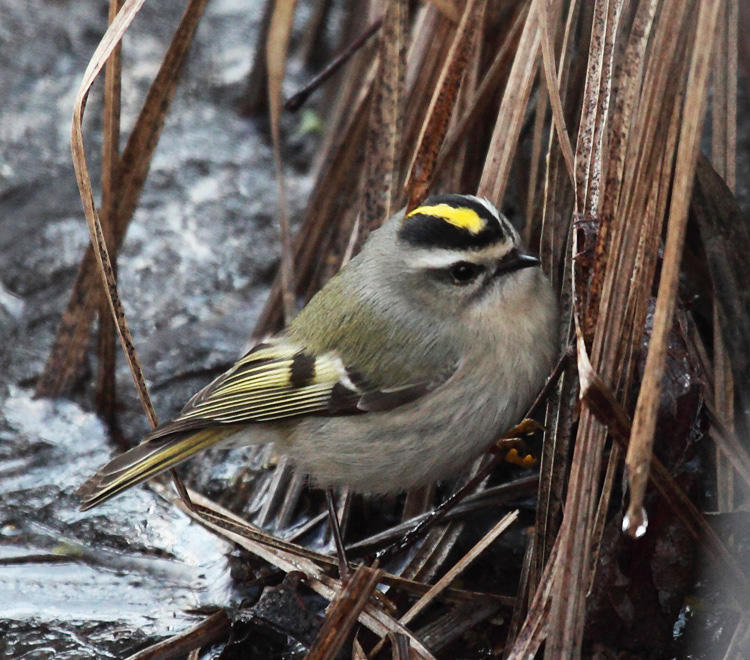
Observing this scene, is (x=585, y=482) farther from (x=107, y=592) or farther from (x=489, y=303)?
(x=107, y=592)

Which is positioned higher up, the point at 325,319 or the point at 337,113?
the point at 337,113

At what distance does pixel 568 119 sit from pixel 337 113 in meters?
1.59

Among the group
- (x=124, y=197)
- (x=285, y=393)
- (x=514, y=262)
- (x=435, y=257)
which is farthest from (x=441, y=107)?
(x=124, y=197)

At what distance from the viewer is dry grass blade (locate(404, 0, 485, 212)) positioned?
3.42 meters

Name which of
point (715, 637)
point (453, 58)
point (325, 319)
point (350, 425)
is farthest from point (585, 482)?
point (453, 58)

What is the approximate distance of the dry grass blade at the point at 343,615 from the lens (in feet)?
8.96

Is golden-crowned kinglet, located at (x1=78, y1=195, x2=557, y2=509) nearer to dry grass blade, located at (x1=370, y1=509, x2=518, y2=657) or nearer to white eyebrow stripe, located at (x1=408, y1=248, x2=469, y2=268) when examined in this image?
white eyebrow stripe, located at (x1=408, y1=248, x2=469, y2=268)

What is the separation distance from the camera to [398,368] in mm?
3225

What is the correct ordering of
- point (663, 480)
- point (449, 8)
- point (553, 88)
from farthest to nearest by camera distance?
1. point (449, 8)
2. point (553, 88)
3. point (663, 480)

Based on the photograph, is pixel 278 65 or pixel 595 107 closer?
pixel 595 107

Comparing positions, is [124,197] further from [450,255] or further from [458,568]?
[458,568]

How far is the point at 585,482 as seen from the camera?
2.47 metres

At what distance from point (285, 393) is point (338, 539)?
0.48 meters

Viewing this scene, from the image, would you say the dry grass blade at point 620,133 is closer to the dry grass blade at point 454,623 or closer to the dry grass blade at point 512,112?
the dry grass blade at point 512,112
